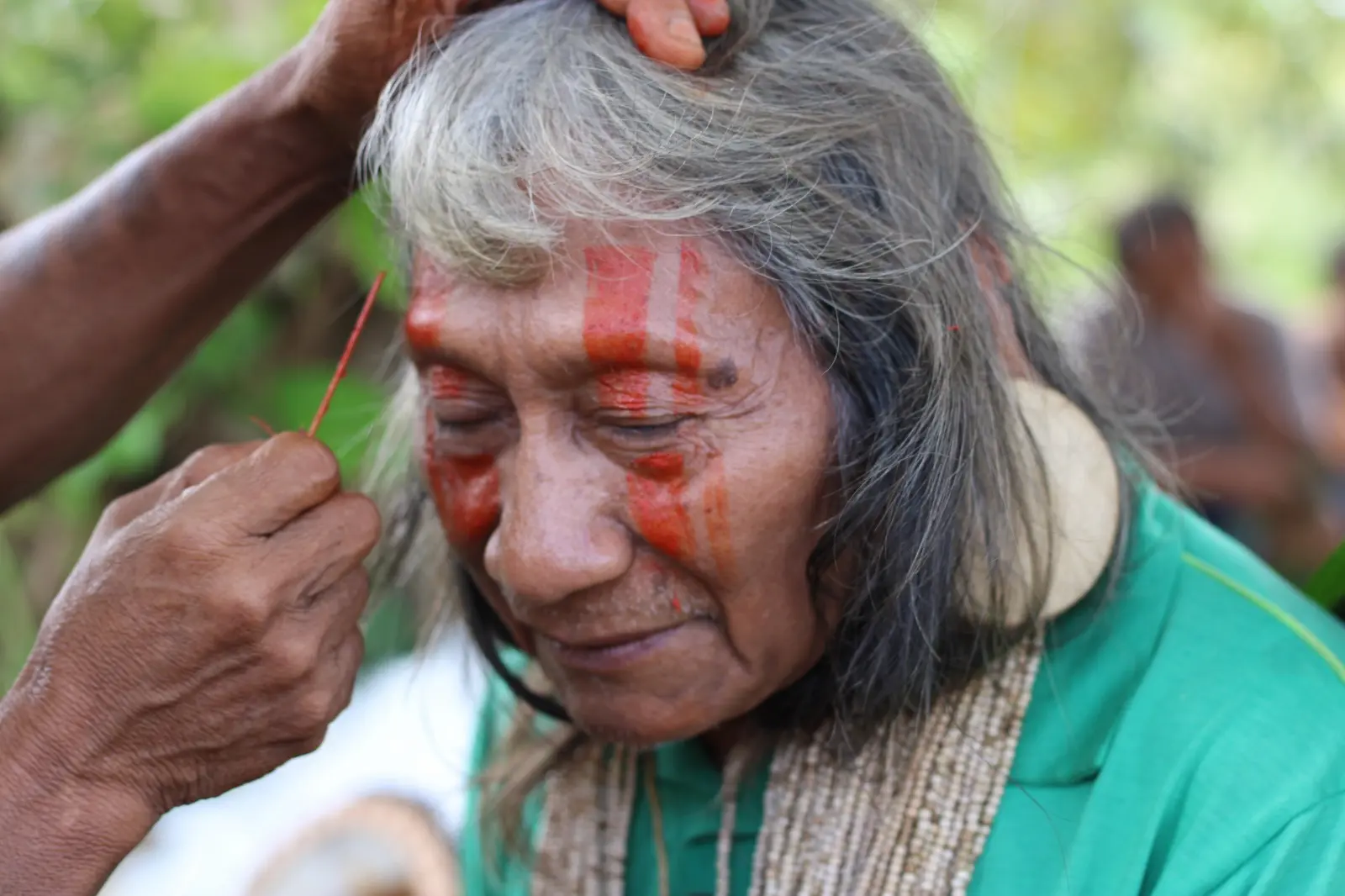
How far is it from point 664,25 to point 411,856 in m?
1.39

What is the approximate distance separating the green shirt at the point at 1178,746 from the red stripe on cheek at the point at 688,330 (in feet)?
1.87

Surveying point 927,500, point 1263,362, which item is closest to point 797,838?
point 927,500

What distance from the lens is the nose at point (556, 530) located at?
4.45ft

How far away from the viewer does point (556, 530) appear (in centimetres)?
136

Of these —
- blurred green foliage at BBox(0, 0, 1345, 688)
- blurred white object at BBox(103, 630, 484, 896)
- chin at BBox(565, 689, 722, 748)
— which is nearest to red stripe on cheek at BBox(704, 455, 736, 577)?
chin at BBox(565, 689, 722, 748)

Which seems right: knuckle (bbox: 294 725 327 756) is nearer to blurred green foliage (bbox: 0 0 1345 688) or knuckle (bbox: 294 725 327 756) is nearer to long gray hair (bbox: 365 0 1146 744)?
long gray hair (bbox: 365 0 1146 744)

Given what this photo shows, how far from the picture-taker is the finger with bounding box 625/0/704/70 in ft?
4.63

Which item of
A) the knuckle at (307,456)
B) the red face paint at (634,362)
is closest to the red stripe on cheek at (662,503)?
the red face paint at (634,362)

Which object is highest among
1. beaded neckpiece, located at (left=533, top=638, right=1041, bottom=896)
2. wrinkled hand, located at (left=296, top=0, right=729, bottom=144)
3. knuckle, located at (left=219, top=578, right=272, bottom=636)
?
wrinkled hand, located at (left=296, top=0, right=729, bottom=144)

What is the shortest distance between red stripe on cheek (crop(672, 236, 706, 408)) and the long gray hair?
0.13 ft

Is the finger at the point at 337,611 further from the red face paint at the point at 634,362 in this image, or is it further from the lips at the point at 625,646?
the red face paint at the point at 634,362

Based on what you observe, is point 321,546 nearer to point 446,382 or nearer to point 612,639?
point 446,382

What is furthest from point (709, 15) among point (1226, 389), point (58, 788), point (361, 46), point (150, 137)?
point (1226, 389)

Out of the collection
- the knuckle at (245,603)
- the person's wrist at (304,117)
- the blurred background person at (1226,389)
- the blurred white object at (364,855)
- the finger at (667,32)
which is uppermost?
the finger at (667,32)
